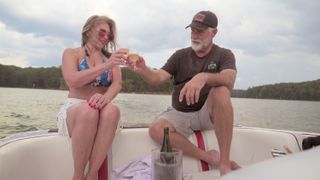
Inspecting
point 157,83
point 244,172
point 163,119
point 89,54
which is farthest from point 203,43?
point 244,172

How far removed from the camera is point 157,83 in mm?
2750

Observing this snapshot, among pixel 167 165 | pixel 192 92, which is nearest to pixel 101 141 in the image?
pixel 167 165

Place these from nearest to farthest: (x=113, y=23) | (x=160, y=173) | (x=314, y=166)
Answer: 1. (x=314, y=166)
2. (x=160, y=173)
3. (x=113, y=23)

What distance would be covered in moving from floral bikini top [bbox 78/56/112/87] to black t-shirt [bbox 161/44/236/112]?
507 millimetres

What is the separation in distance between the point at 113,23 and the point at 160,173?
114 centimetres

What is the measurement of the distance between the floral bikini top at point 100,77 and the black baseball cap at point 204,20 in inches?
27.9

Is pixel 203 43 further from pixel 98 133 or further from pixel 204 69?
pixel 98 133

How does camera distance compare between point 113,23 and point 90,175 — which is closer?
point 90,175

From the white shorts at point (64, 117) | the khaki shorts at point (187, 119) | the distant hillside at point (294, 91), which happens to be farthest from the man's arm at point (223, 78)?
the distant hillside at point (294, 91)

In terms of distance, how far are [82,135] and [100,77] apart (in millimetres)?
546

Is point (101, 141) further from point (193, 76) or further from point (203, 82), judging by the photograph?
point (193, 76)

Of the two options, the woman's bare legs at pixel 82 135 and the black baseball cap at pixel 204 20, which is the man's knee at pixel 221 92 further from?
the woman's bare legs at pixel 82 135

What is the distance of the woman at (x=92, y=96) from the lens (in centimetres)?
205

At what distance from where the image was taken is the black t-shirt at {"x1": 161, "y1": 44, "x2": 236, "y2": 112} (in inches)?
103
